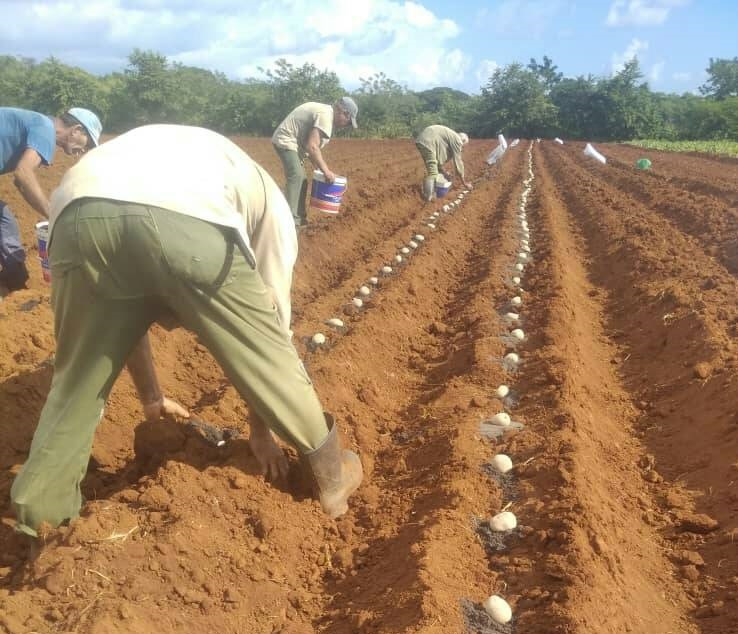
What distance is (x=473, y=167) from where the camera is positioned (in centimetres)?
2089

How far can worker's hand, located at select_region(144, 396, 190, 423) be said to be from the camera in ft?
9.87

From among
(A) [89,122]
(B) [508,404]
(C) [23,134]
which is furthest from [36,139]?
(B) [508,404]

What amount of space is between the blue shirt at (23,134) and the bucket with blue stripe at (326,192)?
290cm

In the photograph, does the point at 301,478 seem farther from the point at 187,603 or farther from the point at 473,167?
the point at 473,167

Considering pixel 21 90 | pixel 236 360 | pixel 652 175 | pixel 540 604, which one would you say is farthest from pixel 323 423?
pixel 21 90

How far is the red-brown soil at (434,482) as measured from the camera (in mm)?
2262

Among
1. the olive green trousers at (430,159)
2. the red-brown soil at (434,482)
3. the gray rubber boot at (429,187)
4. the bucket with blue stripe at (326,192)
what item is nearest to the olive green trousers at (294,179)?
the bucket with blue stripe at (326,192)

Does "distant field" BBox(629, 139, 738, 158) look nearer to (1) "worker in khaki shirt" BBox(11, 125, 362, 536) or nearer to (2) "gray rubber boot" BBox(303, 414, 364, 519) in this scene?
(2) "gray rubber boot" BBox(303, 414, 364, 519)

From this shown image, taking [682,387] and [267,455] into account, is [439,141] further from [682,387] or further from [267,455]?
[267,455]

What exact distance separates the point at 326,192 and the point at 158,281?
4.97 metres

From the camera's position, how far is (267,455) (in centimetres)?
287

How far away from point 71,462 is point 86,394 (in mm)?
268

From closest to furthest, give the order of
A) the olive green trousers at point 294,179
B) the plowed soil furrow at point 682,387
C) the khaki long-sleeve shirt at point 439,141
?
the plowed soil furrow at point 682,387, the olive green trousers at point 294,179, the khaki long-sleeve shirt at point 439,141

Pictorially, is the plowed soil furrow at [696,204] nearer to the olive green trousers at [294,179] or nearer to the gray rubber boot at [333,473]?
the olive green trousers at [294,179]
